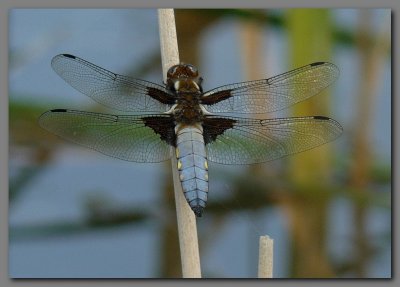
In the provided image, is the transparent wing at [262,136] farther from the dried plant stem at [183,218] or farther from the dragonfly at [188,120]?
the dried plant stem at [183,218]

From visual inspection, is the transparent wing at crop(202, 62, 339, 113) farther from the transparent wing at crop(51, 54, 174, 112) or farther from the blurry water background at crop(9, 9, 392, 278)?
the blurry water background at crop(9, 9, 392, 278)

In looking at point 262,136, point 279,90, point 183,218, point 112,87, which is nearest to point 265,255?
point 183,218

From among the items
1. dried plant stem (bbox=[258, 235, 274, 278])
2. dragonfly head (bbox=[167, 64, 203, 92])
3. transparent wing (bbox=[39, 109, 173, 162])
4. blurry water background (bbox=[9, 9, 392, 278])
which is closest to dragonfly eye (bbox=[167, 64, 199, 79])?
dragonfly head (bbox=[167, 64, 203, 92])

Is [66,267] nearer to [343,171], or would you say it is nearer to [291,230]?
[291,230]

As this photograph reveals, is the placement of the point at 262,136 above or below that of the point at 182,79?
below

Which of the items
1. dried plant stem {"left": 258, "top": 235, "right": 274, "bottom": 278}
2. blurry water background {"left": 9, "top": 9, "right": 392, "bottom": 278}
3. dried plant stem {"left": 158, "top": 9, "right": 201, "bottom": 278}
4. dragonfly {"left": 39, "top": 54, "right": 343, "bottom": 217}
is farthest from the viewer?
blurry water background {"left": 9, "top": 9, "right": 392, "bottom": 278}

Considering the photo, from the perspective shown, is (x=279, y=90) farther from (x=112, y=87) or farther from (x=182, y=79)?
(x=112, y=87)
